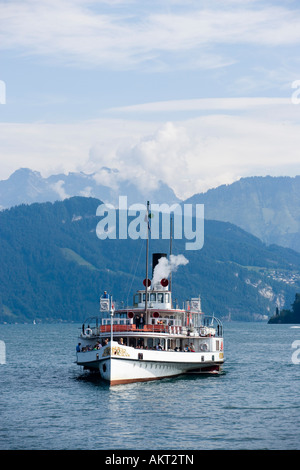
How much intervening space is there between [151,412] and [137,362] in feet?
52.6

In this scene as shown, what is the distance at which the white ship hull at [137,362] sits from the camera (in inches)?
2970

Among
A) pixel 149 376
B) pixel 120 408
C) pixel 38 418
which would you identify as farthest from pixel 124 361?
pixel 38 418

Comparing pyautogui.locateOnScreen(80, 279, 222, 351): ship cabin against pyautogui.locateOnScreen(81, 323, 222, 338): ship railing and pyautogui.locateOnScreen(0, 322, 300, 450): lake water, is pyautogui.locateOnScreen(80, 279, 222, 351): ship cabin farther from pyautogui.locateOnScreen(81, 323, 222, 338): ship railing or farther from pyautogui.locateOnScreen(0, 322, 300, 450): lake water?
pyautogui.locateOnScreen(0, 322, 300, 450): lake water

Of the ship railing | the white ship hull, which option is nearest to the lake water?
the white ship hull

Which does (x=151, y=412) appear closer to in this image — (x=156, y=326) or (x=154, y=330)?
(x=154, y=330)

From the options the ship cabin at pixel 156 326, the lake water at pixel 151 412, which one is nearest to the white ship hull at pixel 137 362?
the lake water at pixel 151 412

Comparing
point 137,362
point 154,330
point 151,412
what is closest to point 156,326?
point 154,330

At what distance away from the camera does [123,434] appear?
52875 mm

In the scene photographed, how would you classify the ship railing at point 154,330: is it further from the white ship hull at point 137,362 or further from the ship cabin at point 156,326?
the white ship hull at point 137,362

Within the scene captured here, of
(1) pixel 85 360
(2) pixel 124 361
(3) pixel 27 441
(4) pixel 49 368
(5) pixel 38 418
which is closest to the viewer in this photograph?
(3) pixel 27 441

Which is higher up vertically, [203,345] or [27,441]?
[203,345]

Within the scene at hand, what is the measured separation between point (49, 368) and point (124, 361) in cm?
3154

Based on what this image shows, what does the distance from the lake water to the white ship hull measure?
103 cm
